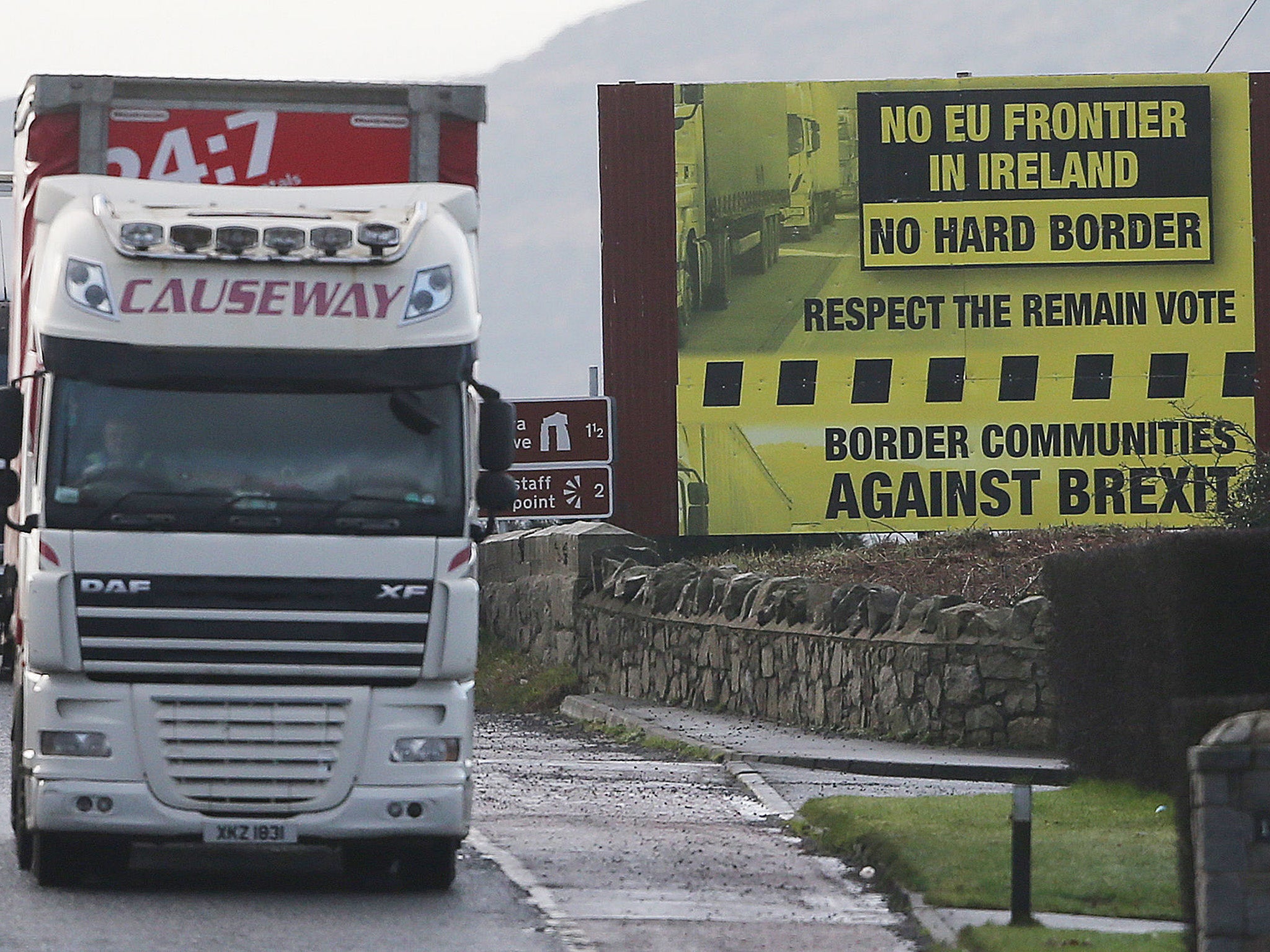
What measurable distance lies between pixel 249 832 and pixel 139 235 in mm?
2789

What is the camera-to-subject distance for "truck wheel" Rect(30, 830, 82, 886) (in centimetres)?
1122

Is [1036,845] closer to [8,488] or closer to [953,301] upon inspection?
[8,488]

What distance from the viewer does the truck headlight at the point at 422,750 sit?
11.0 meters

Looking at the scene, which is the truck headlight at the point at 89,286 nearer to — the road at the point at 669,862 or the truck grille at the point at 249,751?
the truck grille at the point at 249,751

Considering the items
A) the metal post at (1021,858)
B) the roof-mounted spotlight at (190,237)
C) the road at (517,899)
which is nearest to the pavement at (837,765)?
the road at (517,899)

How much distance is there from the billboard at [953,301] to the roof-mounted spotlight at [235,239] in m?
17.3

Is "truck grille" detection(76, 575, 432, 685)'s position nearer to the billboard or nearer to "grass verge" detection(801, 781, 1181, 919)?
"grass verge" detection(801, 781, 1181, 919)

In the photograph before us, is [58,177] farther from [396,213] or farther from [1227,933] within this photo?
[1227,933]

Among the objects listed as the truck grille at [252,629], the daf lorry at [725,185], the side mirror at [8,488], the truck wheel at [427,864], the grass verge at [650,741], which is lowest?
the grass verge at [650,741]

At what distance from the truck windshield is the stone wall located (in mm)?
7700

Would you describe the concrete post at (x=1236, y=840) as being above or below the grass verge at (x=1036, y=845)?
above

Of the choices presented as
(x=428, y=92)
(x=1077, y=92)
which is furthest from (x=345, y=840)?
(x=1077, y=92)

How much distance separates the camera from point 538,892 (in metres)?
11.6

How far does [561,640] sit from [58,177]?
1673 centimetres
